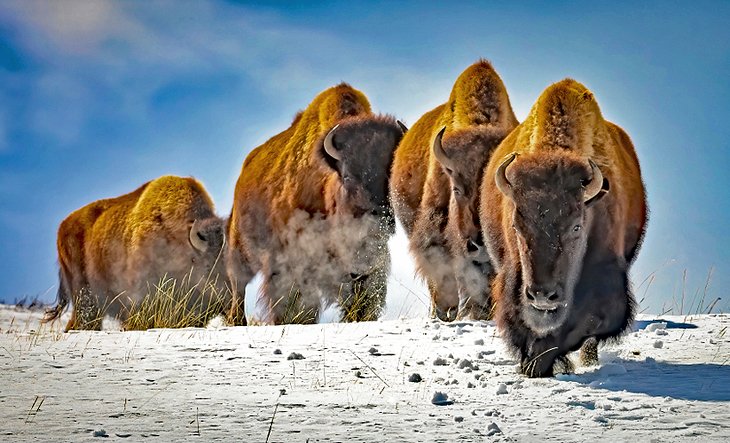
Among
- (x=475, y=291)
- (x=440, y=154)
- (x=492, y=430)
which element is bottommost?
(x=492, y=430)

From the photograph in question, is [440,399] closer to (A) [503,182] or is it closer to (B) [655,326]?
(A) [503,182]

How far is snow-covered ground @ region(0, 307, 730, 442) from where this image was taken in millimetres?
3623

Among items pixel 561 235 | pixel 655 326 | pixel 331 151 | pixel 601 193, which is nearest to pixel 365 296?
pixel 331 151

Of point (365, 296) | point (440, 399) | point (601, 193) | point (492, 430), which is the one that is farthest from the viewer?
point (365, 296)

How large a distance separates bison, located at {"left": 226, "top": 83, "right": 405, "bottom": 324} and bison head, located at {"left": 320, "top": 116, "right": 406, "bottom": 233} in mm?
11

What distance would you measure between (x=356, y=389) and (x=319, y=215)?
4.99 meters

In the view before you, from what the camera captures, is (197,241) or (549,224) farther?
(197,241)

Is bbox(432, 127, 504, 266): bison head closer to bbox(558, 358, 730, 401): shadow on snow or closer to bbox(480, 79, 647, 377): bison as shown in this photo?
bbox(480, 79, 647, 377): bison

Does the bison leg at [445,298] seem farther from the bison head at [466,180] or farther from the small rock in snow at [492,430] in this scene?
the small rock in snow at [492,430]

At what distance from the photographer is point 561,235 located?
191 inches

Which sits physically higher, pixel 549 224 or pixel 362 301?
pixel 549 224

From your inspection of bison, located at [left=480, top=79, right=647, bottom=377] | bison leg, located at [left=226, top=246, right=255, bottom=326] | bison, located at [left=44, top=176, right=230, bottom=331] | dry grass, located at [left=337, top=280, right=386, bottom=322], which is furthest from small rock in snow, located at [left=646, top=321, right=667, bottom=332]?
bison, located at [left=44, top=176, right=230, bottom=331]

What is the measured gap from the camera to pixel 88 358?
18.0 ft

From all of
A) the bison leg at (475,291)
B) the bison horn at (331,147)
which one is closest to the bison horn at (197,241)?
the bison horn at (331,147)
